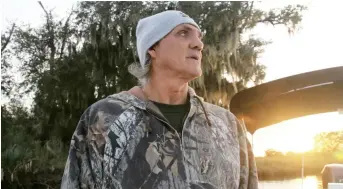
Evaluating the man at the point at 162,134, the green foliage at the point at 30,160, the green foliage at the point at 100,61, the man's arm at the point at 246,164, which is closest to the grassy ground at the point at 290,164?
the green foliage at the point at 100,61

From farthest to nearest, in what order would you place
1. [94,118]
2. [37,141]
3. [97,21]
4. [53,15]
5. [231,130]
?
1. [53,15]
2. [97,21]
3. [37,141]
4. [231,130]
5. [94,118]

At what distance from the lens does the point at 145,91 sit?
1573mm

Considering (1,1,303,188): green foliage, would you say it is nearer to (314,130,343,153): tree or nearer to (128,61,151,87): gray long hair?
(314,130,343,153): tree

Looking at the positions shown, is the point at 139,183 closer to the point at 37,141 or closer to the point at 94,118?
the point at 94,118

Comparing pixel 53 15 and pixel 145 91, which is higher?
pixel 53 15

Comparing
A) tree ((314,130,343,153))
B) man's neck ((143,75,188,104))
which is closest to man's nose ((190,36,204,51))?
man's neck ((143,75,188,104))

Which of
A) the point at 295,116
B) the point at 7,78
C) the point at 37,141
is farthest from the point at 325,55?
the point at 7,78

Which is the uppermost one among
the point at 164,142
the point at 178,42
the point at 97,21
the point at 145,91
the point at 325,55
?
the point at 97,21

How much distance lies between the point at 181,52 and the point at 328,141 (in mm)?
5532

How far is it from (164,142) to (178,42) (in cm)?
28

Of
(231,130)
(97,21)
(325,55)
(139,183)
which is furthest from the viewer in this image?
(97,21)

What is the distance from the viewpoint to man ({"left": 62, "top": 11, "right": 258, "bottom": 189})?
1418 millimetres

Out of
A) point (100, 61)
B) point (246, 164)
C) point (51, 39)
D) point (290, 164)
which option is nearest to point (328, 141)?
point (290, 164)

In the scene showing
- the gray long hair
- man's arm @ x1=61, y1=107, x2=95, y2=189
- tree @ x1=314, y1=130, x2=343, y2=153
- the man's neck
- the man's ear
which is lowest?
man's arm @ x1=61, y1=107, x2=95, y2=189
